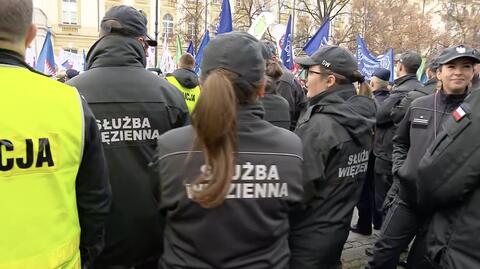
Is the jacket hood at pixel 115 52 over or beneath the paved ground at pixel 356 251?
over

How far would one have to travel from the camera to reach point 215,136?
185 centimetres

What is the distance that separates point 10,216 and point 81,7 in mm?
45062

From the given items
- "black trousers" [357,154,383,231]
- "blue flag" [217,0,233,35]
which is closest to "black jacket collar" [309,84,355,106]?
"black trousers" [357,154,383,231]

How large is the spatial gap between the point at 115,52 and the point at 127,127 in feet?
1.58

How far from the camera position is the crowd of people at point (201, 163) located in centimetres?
178

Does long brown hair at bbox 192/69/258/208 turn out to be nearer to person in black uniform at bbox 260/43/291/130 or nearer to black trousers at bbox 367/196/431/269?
person in black uniform at bbox 260/43/291/130

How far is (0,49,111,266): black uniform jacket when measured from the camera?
200 centimetres

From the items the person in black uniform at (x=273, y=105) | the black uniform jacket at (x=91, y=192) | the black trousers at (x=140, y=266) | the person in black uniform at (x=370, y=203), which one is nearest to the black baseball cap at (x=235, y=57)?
the black uniform jacket at (x=91, y=192)

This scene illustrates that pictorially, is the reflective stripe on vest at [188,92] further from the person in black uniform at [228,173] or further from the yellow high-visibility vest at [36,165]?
the yellow high-visibility vest at [36,165]

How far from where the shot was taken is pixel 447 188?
7.88ft

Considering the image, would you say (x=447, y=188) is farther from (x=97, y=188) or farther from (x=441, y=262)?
(x=97, y=188)

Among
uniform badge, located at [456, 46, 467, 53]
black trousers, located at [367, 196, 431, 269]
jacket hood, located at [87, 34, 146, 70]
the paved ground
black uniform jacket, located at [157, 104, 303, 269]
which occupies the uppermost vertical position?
uniform badge, located at [456, 46, 467, 53]

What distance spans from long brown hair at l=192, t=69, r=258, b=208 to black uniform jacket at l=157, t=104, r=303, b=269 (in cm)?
6

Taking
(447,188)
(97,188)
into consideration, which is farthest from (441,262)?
(97,188)
